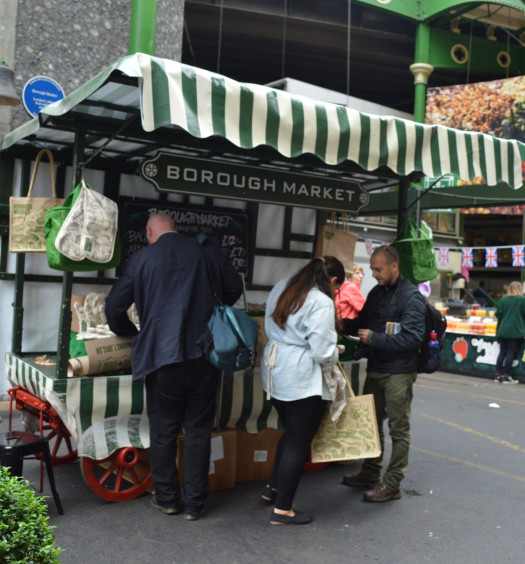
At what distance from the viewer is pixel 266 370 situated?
181 inches

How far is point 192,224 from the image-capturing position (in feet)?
20.6

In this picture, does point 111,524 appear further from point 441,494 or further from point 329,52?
point 329,52

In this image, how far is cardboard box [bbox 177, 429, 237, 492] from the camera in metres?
5.04

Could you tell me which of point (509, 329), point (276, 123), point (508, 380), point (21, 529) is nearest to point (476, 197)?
point (509, 329)

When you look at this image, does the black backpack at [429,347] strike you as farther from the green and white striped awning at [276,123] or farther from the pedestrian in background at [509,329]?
the pedestrian in background at [509,329]

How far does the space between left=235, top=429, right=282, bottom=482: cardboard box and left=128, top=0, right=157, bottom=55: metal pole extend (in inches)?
219

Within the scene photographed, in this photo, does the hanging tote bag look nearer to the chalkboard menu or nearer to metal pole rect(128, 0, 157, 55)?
the chalkboard menu

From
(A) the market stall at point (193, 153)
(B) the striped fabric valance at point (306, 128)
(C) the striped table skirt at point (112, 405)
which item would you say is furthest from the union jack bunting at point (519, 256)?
(C) the striped table skirt at point (112, 405)

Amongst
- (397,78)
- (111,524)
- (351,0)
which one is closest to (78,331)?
(111,524)

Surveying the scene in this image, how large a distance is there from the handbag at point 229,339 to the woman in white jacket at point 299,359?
0.58ft

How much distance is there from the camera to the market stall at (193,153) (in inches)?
159

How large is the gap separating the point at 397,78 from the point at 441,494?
2035 cm

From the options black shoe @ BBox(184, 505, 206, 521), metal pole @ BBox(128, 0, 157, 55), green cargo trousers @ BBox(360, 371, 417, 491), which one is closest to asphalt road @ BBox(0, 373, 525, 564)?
black shoe @ BBox(184, 505, 206, 521)

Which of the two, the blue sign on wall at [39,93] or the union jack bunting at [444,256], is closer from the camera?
the blue sign on wall at [39,93]
